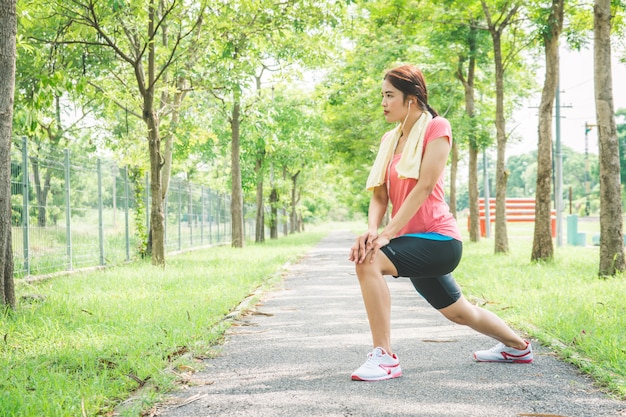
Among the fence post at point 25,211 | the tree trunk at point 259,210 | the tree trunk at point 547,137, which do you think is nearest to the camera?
the fence post at point 25,211

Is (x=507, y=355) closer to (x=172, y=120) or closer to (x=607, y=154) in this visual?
(x=607, y=154)

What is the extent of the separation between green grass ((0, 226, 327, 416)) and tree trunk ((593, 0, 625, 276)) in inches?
211

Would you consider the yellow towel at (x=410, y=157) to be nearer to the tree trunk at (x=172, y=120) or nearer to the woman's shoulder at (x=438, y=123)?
the woman's shoulder at (x=438, y=123)

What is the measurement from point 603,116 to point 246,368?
769 centimetres

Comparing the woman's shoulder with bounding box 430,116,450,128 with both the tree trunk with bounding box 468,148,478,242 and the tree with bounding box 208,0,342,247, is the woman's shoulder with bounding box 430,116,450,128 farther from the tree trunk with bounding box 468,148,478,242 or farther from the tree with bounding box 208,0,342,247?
the tree trunk with bounding box 468,148,478,242

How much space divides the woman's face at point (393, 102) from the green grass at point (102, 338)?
2213mm

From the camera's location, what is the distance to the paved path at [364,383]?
3463 millimetres

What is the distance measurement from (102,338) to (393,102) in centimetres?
323

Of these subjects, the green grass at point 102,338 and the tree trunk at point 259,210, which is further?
the tree trunk at point 259,210

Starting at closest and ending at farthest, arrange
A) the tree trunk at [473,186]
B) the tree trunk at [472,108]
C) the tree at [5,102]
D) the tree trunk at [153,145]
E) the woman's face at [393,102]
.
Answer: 1. the woman's face at [393,102]
2. the tree at [5,102]
3. the tree trunk at [153,145]
4. the tree trunk at [472,108]
5. the tree trunk at [473,186]

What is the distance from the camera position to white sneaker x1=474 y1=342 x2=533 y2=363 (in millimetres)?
4426

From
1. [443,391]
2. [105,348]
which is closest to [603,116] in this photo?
[443,391]

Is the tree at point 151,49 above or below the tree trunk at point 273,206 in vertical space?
above

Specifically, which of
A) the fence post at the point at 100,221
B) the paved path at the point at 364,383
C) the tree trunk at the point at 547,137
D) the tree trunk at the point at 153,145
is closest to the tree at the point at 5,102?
the paved path at the point at 364,383
